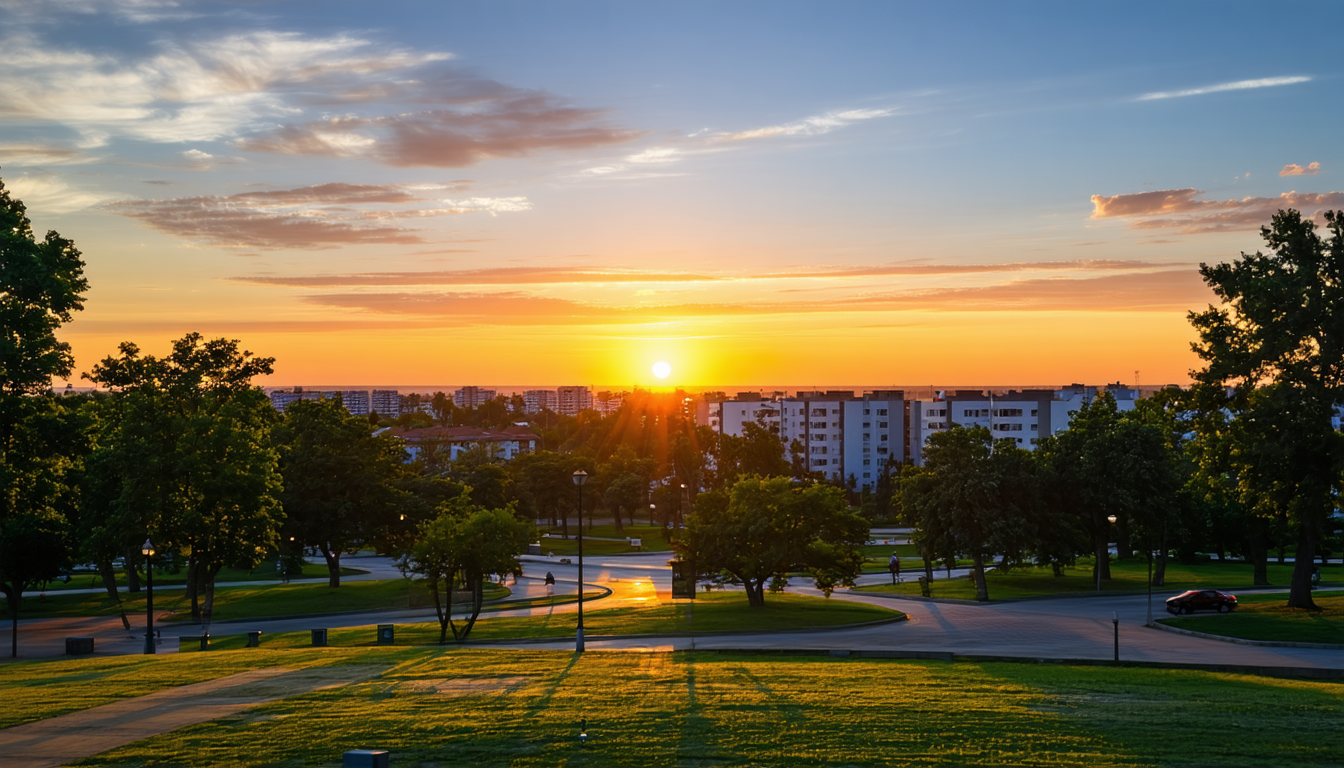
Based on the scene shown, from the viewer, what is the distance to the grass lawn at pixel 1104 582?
57656mm

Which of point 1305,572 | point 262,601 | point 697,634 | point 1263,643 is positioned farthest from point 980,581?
point 262,601

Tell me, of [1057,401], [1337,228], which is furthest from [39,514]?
[1057,401]

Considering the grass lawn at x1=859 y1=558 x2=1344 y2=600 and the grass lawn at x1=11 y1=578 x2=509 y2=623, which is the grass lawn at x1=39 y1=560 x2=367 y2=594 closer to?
the grass lawn at x1=11 y1=578 x2=509 y2=623

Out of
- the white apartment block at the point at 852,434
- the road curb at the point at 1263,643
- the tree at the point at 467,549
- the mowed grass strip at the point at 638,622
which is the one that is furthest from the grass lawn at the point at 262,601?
the white apartment block at the point at 852,434

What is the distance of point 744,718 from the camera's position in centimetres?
1923

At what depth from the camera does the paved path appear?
673 inches

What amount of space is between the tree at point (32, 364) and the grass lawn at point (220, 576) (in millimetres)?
27881

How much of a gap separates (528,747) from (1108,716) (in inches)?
429

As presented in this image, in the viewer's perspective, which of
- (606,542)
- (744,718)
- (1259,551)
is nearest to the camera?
(744,718)

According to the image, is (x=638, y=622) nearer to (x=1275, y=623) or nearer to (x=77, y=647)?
(x=77, y=647)

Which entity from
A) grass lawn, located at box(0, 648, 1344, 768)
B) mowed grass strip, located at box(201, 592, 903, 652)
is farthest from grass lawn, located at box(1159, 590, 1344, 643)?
grass lawn, located at box(0, 648, 1344, 768)

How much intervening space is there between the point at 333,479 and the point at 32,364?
27024mm

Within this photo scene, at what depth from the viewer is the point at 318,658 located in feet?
95.9

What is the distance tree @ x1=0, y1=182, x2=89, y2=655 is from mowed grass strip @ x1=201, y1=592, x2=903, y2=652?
28.1ft
